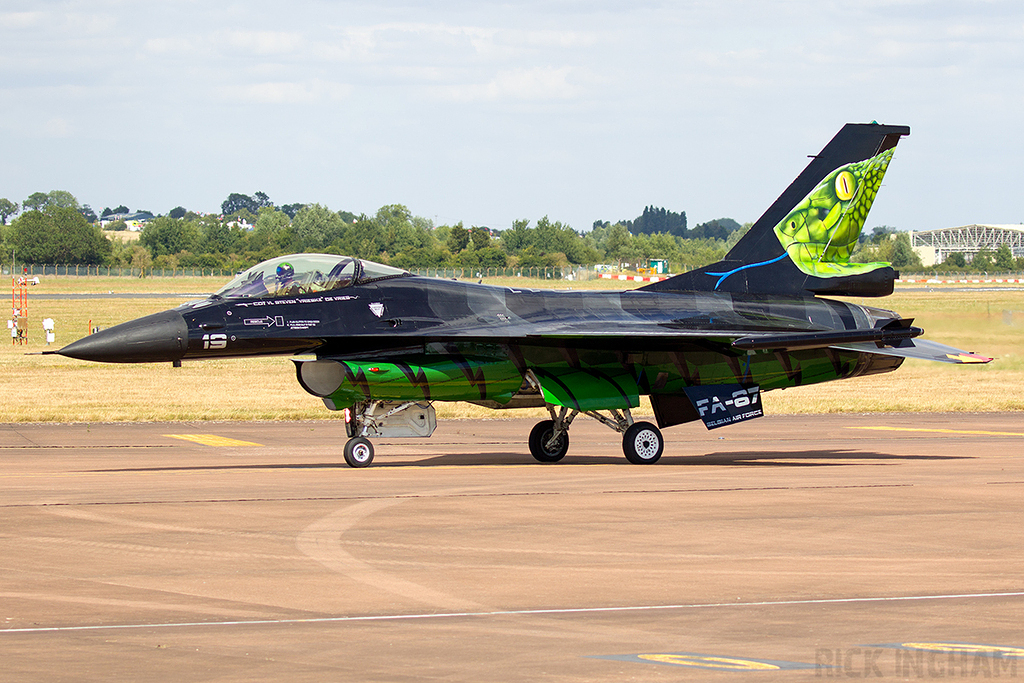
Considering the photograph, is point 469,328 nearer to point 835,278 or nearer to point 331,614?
point 835,278

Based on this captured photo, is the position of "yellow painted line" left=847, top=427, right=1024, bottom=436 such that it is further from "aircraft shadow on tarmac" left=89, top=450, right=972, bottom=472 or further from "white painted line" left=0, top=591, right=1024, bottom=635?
"white painted line" left=0, top=591, right=1024, bottom=635

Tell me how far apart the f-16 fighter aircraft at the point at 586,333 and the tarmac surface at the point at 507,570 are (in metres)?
1.14

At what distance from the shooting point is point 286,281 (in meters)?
17.7

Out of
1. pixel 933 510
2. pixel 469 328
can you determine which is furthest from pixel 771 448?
Result: pixel 933 510

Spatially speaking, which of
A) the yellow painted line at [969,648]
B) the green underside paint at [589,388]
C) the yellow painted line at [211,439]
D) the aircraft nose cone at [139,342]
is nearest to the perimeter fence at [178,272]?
the yellow painted line at [211,439]

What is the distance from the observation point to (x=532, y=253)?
110 metres

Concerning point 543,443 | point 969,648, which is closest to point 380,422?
point 543,443

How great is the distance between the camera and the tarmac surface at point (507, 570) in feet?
24.9

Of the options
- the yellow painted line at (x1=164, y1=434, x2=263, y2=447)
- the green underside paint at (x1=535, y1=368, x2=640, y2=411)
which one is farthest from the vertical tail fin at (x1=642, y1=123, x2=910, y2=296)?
the yellow painted line at (x1=164, y1=434, x2=263, y2=447)

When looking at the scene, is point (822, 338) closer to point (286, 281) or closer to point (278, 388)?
point (286, 281)

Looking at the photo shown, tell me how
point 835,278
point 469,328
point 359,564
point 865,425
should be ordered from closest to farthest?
1. point 359,564
2. point 469,328
3. point 835,278
4. point 865,425

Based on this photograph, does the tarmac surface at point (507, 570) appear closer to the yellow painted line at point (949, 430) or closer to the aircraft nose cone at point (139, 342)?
the aircraft nose cone at point (139, 342)

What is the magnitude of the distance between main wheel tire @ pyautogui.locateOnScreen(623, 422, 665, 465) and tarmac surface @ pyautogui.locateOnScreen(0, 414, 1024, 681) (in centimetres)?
41

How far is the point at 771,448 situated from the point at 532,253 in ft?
289
